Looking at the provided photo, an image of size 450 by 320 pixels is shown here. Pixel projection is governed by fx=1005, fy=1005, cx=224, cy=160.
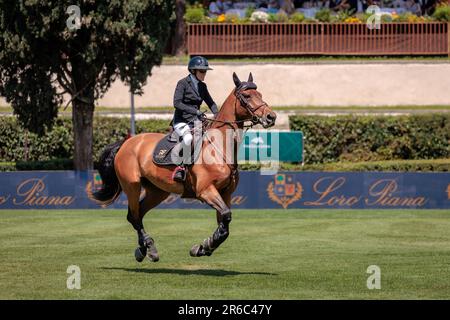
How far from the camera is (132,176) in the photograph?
18.5 m

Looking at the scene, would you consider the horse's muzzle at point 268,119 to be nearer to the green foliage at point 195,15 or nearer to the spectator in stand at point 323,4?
the green foliage at point 195,15

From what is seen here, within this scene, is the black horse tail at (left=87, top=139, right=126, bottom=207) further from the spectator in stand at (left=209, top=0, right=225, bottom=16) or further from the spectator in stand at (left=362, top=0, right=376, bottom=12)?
the spectator in stand at (left=362, top=0, right=376, bottom=12)

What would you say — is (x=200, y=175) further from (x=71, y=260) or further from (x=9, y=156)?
(x=9, y=156)

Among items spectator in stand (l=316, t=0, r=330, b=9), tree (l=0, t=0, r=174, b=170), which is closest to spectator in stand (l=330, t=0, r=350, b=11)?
spectator in stand (l=316, t=0, r=330, b=9)

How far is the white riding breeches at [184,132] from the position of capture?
17266 millimetres

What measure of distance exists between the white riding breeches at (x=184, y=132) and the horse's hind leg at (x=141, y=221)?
1632 mm

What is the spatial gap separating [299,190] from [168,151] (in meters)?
15.5

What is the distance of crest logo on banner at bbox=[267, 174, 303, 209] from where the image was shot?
3256cm

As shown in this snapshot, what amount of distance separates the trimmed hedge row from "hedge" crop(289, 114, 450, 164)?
637 cm

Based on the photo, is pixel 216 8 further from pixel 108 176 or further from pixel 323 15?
pixel 108 176

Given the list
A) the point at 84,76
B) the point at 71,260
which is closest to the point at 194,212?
the point at 84,76

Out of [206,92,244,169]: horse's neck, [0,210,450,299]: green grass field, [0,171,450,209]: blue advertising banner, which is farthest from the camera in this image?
[0,171,450,209]: blue advertising banner

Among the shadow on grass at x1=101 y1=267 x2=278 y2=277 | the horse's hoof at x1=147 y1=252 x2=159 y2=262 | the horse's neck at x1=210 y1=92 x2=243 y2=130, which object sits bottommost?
the shadow on grass at x1=101 y1=267 x2=278 y2=277

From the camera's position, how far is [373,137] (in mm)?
42625
